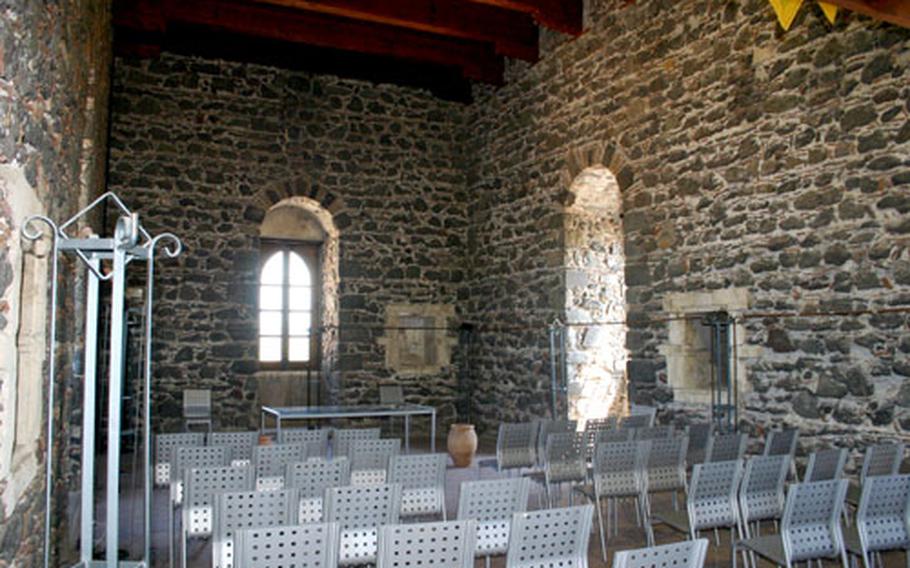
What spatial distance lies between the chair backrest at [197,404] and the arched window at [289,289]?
1512 mm

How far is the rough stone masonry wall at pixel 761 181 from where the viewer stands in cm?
563

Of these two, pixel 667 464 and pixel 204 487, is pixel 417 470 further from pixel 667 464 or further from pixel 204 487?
pixel 667 464

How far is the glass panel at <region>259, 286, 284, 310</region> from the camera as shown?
10.8 meters

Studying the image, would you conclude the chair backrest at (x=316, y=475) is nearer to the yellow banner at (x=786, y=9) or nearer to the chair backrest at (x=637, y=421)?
the chair backrest at (x=637, y=421)

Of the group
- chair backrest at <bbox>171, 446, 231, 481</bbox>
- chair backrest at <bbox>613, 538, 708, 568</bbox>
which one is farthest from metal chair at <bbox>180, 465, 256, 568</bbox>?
chair backrest at <bbox>613, 538, 708, 568</bbox>

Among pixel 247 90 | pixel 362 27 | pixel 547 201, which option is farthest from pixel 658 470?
pixel 247 90

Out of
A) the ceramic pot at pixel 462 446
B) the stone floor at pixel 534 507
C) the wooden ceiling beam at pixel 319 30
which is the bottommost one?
the stone floor at pixel 534 507

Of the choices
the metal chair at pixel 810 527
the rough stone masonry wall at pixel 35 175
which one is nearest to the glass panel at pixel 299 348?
the rough stone masonry wall at pixel 35 175

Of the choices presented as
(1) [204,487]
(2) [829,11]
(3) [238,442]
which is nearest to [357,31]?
(2) [829,11]

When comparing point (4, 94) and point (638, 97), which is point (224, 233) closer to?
point (638, 97)

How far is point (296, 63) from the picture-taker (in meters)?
10.5

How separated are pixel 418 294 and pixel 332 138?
240 centimetres

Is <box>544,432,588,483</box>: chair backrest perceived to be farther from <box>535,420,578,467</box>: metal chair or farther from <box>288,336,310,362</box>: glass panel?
<box>288,336,310,362</box>: glass panel

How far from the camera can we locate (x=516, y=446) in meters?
6.00
